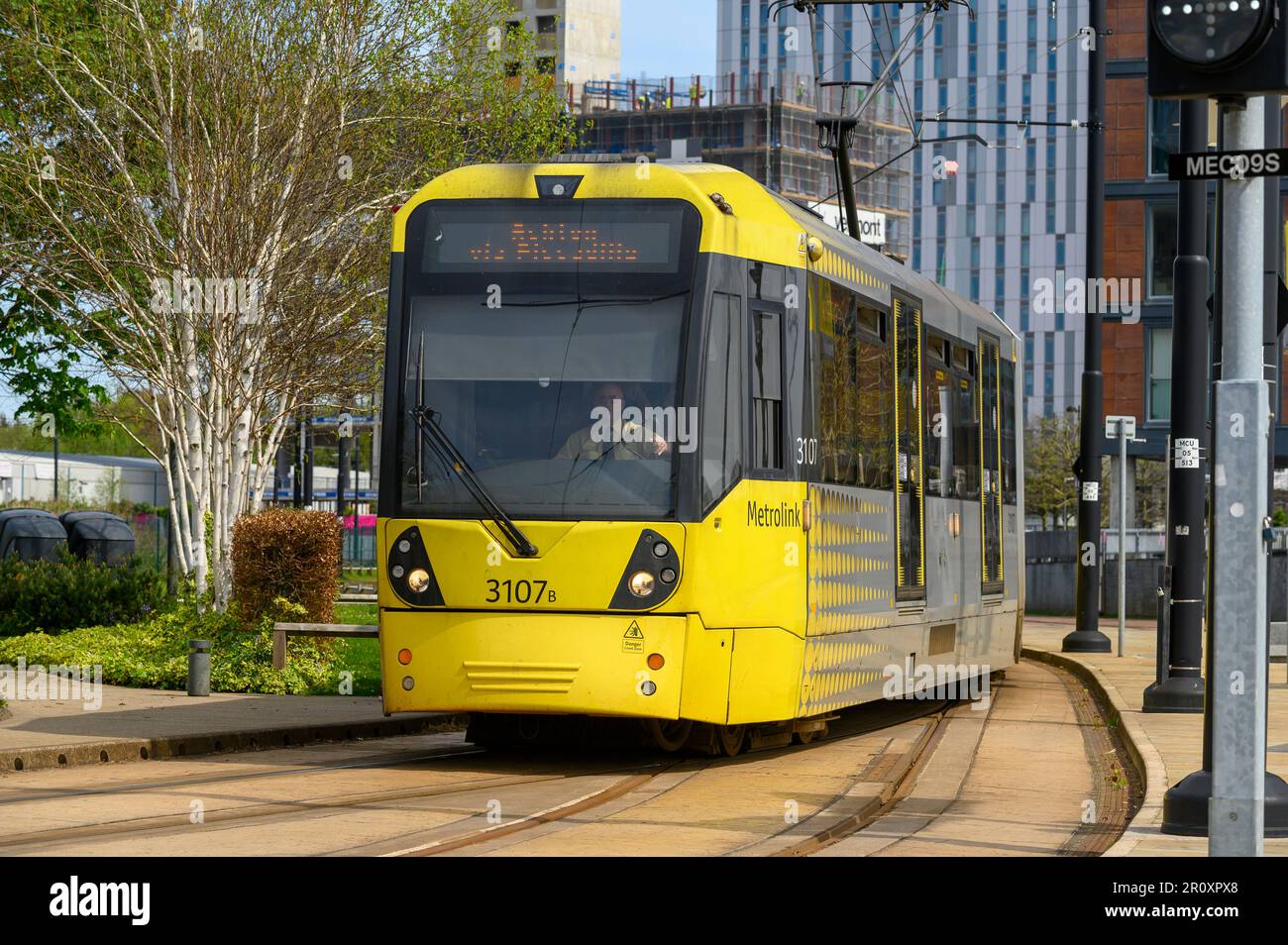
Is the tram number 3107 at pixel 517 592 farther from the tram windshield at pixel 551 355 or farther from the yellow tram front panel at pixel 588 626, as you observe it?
the tram windshield at pixel 551 355

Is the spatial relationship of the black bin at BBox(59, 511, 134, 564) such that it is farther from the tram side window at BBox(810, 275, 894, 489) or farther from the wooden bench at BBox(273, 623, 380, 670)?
the tram side window at BBox(810, 275, 894, 489)

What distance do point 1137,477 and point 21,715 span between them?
7294 cm

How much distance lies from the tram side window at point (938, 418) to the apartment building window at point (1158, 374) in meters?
34.7

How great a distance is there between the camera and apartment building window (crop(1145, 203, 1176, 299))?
169 ft

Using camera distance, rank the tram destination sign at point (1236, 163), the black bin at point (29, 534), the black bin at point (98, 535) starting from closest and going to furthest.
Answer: the tram destination sign at point (1236, 163) < the black bin at point (29, 534) < the black bin at point (98, 535)

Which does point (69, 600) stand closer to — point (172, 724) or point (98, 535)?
point (172, 724)

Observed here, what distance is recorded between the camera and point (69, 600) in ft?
82.3

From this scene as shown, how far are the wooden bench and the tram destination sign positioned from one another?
1138cm

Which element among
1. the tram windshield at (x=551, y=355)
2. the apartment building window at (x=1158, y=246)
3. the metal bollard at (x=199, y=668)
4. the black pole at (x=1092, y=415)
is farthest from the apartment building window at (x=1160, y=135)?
the tram windshield at (x=551, y=355)

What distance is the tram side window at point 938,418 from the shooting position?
688 inches

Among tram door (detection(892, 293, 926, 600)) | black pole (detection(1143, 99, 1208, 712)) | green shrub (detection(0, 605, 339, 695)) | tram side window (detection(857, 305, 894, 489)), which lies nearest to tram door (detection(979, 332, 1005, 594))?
black pole (detection(1143, 99, 1208, 712))

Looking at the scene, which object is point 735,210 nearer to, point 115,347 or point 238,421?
point 238,421

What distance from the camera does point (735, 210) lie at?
13.4 metres

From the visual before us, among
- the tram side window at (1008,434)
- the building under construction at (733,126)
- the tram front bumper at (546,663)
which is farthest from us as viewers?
the building under construction at (733,126)
